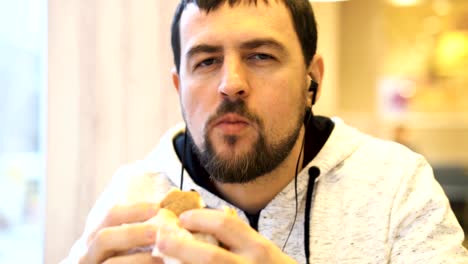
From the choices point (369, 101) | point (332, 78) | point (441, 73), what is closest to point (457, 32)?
point (441, 73)

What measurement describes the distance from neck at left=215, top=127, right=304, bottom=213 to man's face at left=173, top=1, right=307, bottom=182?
6 centimetres

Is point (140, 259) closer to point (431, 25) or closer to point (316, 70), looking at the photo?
point (316, 70)

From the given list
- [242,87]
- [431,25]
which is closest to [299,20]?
[242,87]

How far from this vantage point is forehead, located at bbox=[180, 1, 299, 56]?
988mm

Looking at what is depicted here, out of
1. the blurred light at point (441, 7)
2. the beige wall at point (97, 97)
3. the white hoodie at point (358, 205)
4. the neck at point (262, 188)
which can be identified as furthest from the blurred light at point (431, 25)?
the neck at point (262, 188)

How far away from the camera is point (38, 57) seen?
162 centimetres

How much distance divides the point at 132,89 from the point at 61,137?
10.5 inches

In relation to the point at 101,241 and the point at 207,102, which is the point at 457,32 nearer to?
the point at 207,102

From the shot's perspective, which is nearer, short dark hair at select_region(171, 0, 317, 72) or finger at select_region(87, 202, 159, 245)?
finger at select_region(87, 202, 159, 245)

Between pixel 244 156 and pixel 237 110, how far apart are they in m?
0.09

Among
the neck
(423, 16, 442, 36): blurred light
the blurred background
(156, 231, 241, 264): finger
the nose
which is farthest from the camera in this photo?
(423, 16, 442, 36): blurred light

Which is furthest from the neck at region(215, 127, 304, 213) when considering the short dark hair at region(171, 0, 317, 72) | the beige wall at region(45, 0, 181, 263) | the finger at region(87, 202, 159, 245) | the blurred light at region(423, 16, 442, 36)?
the blurred light at region(423, 16, 442, 36)

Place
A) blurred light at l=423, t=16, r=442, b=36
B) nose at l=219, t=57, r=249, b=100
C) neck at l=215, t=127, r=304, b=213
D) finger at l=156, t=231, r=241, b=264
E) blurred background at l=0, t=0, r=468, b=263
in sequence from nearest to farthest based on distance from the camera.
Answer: finger at l=156, t=231, r=241, b=264, nose at l=219, t=57, r=249, b=100, neck at l=215, t=127, r=304, b=213, blurred background at l=0, t=0, r=468, b=263, blurred light at l=423, t=16, r=442, b=36

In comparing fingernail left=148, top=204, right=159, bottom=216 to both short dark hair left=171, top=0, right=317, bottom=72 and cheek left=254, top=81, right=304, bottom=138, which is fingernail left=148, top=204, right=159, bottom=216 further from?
short dark hair left=171, top=0, right=317, bottom=72
